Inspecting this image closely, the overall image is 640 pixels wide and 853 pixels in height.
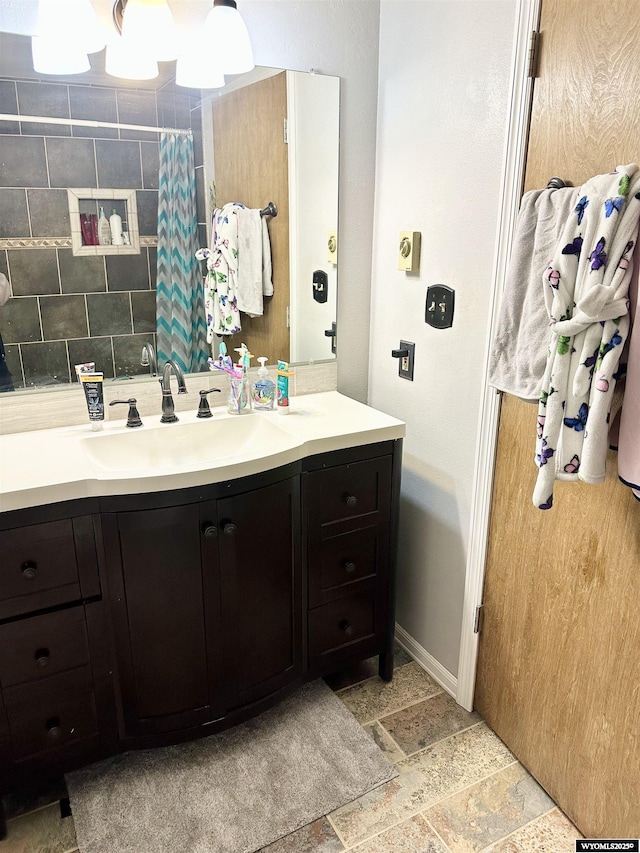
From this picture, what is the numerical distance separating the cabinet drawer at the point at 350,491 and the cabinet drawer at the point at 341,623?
0.29 metres

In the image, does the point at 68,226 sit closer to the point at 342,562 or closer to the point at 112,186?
the point at 112,186

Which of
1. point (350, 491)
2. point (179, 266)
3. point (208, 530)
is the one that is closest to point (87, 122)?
point (179, 266)

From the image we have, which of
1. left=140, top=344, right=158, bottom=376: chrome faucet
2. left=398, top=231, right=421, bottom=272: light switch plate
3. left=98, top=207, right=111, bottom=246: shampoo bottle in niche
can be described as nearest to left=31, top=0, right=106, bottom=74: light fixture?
left=98, top=207, right=111, bottom=246: shampoo bottle in niche

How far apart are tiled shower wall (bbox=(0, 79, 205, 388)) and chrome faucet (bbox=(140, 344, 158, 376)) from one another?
2 centimetres

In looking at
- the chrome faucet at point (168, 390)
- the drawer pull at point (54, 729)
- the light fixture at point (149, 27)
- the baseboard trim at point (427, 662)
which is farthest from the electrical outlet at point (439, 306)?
the drawer pull at point (54, 729)

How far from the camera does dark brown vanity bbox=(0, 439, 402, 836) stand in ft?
4.94

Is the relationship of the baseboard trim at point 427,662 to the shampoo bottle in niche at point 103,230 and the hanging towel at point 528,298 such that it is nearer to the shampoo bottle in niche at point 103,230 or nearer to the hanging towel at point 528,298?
the hanging towel at point 528,298

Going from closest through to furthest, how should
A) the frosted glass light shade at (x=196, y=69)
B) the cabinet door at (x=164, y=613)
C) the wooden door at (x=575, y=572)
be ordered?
the wooden door at (x=575, y=572)
the cabinet door at (x=164, y=613)
the frosted glass light shade at (x=196, y=69)

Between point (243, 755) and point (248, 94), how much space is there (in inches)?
77.1

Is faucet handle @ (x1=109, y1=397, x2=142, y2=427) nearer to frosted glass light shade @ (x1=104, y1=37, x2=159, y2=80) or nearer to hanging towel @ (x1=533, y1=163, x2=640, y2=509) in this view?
frosted glass light shade @ (x1=104, y1=37, x2=159, y2=80)

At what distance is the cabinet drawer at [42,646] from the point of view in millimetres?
1492

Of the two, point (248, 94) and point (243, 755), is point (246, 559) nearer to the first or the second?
point (243, 755)

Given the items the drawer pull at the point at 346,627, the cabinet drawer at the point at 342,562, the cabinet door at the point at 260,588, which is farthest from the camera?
the drawer pull at the point at 346,627

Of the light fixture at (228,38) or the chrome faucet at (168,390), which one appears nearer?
the light fixture at (228,38)
